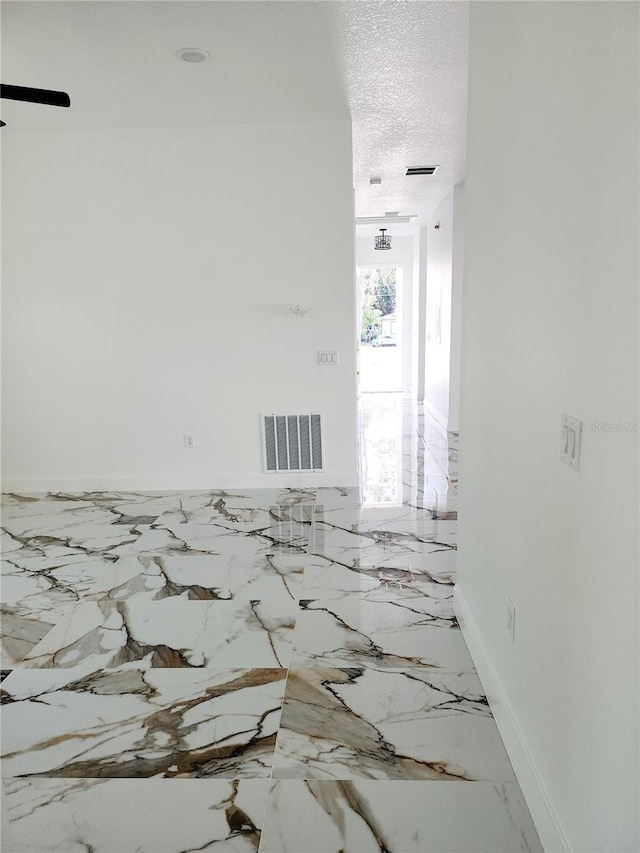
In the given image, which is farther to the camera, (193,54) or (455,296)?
(455,296)

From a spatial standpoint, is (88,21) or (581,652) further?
(88,21)

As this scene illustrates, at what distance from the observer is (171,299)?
15.4ft

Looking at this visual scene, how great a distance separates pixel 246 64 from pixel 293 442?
8.79 ft

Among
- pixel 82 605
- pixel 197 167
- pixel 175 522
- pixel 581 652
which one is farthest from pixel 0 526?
pixel 581 652

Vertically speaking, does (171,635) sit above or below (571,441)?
below

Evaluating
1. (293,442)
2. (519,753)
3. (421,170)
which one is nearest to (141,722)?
(519,753)

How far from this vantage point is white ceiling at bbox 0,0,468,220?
9.14 feet

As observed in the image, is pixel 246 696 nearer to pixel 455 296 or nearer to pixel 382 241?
→ pixel 455 296

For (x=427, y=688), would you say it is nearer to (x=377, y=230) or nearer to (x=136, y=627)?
(x=136, y=627)

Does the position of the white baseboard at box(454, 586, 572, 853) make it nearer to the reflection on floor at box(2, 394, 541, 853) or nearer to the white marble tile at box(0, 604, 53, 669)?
the reflection on floor at box(2, 394, 541, 853)

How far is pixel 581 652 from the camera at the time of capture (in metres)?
1.33

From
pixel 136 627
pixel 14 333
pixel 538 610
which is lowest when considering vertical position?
pixel 136 627

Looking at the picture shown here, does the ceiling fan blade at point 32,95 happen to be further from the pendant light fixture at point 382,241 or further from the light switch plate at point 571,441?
the pendant light fixture at point 382,241

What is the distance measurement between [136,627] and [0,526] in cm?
200
